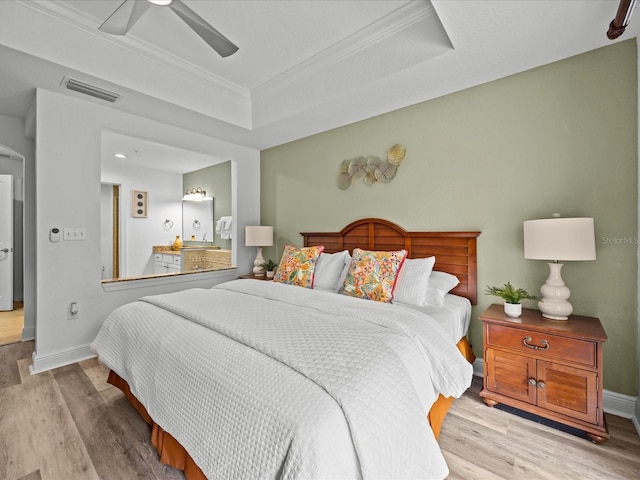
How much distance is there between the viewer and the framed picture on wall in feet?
18.4

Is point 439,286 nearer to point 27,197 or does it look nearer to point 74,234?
point 74,234

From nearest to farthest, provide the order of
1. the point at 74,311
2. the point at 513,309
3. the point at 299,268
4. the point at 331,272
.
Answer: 1. the point at 513,309
2. the point at 74,311
3. the point at 331,272
4. the point at 299,268

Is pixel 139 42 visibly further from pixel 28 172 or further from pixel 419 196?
pixel 419 196

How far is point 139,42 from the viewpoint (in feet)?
8.15

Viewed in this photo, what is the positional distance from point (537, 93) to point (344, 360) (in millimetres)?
2459

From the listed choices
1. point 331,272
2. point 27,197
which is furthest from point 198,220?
point 331,272

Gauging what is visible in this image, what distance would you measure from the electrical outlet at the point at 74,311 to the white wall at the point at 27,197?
1.09 m

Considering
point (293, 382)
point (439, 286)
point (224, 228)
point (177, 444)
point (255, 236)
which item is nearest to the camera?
point (293, 382)

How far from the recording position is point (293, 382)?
1155 mm

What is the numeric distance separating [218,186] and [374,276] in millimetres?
4081

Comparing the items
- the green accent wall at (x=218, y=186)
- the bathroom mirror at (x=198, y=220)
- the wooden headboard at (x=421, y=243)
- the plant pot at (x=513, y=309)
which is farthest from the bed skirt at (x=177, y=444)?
the bathroom mirror at (x=198, y=220)

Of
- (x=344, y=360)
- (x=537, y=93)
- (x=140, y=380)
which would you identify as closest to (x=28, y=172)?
(x=140, y=380)

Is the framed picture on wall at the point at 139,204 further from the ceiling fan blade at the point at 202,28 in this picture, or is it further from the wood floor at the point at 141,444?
the ceiling fan blade at the point at 202,28

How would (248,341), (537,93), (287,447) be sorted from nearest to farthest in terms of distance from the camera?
(287,447)
(248,341)
(537,93)
